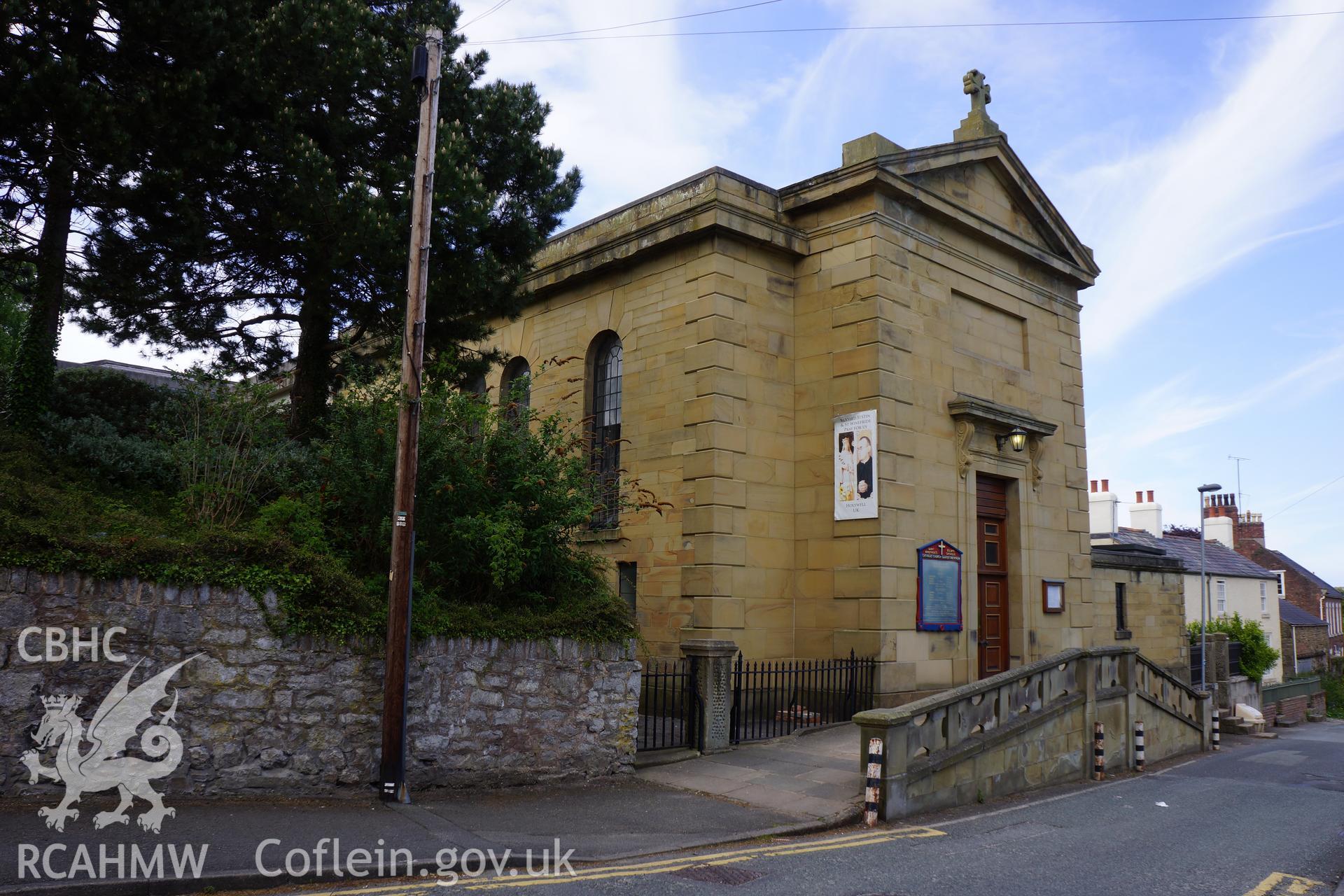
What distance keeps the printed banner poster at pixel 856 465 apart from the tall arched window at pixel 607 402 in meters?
4.10

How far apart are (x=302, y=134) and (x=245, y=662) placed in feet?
21.9

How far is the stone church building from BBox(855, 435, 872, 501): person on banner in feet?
0.13

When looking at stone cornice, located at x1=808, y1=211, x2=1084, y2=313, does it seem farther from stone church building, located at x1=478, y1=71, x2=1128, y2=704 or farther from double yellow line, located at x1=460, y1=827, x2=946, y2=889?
double yellow line, located at x1=460, y1=827, x2=946, y2=889

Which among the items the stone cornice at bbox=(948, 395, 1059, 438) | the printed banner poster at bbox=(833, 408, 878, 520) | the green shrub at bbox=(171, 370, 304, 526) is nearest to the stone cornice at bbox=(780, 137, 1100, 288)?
the stone cornice at bbox=(948, 395, 1059, 438)

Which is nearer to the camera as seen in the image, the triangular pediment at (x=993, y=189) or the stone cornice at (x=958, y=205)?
the stone cornice at (x=958, y=205)

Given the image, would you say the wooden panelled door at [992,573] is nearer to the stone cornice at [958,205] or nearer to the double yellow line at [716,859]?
the stone cornice at [958,205]

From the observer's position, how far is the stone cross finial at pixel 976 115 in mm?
18750

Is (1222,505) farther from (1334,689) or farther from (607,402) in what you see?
(607,402)

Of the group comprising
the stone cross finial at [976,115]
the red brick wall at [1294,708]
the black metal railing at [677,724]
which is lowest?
the red brick wall at [1294,708]

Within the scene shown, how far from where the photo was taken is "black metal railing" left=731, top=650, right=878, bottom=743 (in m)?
14.0

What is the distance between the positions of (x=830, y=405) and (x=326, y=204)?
8.49 metres

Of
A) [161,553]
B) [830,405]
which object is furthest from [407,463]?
[830,405]

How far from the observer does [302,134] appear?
38.2 ft

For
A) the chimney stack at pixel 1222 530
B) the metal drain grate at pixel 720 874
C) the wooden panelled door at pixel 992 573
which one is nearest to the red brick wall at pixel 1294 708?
the chimney stack at pixel 1222 530
